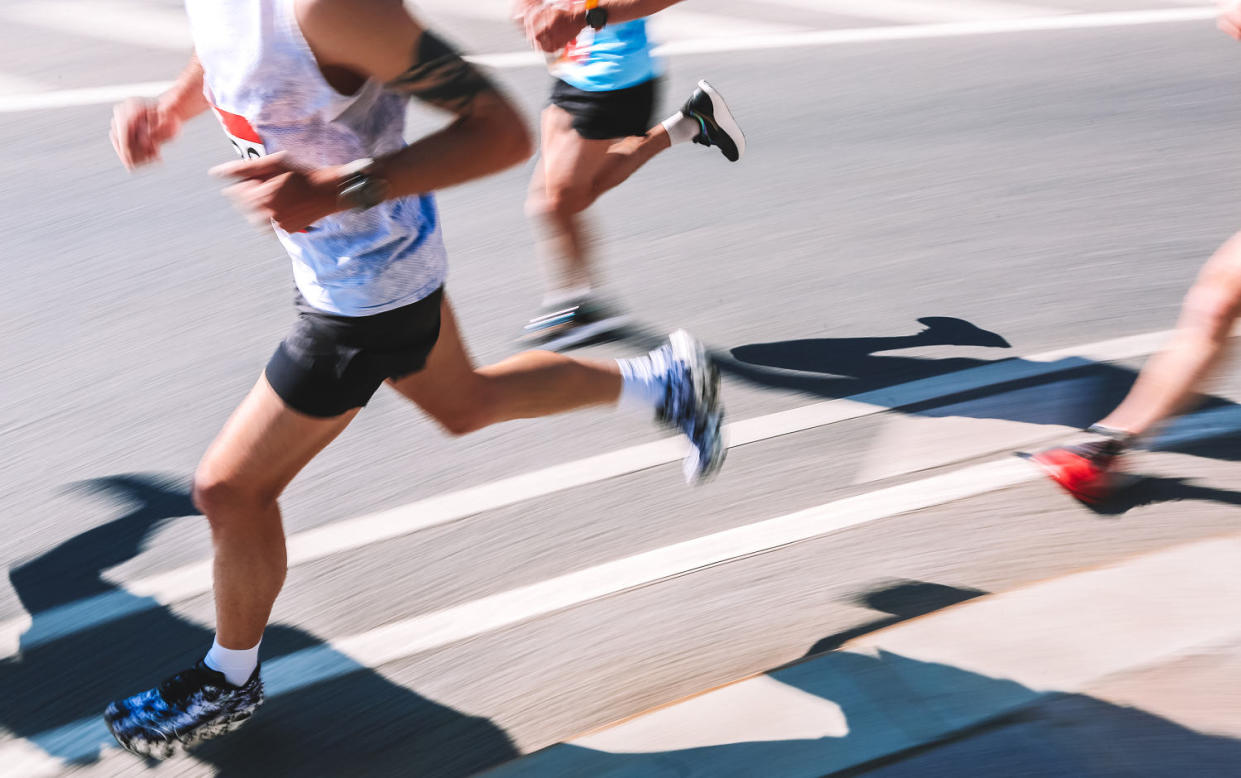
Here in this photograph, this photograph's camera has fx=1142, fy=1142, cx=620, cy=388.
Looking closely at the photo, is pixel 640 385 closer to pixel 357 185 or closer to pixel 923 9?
pixel 357 185

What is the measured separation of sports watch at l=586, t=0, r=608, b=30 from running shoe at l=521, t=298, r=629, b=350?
4.16ft

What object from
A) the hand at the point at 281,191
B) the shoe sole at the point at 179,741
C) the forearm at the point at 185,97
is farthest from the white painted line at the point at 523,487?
the hand at the point at 281,191

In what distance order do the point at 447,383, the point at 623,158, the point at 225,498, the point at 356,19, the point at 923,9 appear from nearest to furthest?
the point at 356,19
the point at 225,498
the point at 447,383
the point at 623,158
the point at 923,9

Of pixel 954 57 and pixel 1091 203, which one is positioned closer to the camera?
pixel 1091 203

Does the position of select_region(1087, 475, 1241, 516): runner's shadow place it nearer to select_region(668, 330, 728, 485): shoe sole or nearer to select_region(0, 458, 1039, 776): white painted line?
select_region(0, 458, 1039, 776): white painted line

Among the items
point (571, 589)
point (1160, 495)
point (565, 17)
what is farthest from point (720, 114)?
point (571, 589)

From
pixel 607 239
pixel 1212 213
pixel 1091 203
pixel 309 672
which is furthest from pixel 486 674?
pixel 1212 213

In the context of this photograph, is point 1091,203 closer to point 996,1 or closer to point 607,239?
point 607,239

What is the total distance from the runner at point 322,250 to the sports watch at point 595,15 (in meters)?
1.16

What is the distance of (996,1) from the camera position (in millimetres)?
9406

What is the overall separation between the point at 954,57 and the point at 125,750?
23.7 feet

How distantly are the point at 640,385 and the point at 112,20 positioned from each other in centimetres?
685

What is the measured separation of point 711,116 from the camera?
5.04 metres

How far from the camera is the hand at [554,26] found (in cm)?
355
